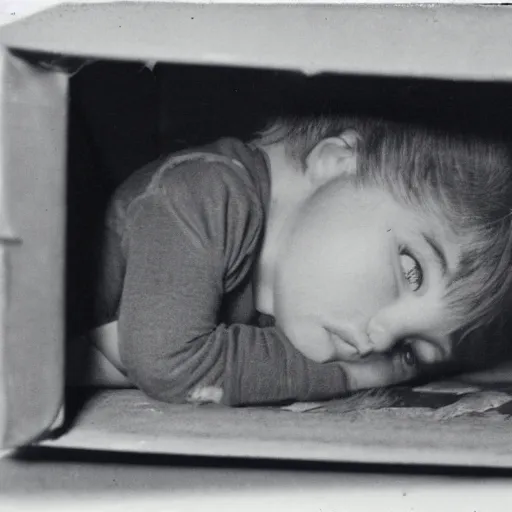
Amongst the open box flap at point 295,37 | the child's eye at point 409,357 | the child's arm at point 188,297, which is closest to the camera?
the open box flap at point 295,37

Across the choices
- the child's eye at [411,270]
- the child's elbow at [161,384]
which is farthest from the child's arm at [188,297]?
the child's eye at [411,270]

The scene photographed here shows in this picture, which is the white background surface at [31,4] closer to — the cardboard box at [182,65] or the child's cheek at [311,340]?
the cardboard box at [182,65]

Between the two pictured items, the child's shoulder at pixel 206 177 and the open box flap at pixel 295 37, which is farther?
the child's shoulder at pixel 206 177

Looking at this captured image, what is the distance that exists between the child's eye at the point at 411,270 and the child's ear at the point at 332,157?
0.25 feet

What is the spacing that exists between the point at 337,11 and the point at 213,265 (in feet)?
0.62

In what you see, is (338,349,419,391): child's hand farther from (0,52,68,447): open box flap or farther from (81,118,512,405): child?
(0,52,68,447): open box flap

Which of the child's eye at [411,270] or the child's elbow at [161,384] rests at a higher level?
the child's eye at [411,270]

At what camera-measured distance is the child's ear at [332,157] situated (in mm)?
533

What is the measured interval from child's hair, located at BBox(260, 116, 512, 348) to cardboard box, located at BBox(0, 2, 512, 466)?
1.7 inches

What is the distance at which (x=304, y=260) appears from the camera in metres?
0.50

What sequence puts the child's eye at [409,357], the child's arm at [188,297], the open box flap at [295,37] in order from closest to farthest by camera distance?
1. the open box flap at [295,37]
2. the child's arm at [188,297]
3. the child's eye at [409,357]

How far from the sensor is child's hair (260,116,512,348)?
1.67 feet

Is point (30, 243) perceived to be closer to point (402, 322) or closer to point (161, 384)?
point (161, 384)

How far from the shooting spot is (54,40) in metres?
0.34
